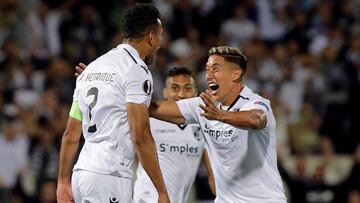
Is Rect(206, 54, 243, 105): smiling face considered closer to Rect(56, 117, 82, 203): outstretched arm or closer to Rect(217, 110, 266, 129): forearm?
Rect(217, 110, 266, 129): forearm

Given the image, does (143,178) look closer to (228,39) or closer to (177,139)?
(177,139)

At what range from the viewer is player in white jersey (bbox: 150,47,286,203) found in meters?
7.89

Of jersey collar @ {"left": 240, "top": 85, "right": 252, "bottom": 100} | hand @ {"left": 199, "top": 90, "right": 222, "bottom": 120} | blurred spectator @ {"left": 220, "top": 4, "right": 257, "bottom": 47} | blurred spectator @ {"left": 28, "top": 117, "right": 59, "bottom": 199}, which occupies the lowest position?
blurred spectator @ {"left": 28, "top": 117, "right": 59, "bottom": 199}

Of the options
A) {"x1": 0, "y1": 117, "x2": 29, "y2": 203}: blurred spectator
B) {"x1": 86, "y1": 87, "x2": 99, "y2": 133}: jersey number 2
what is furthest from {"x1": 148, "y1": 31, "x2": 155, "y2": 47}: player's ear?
{"x1": 0, "y1": 117, "x2": 29, "y2": 203}: blurred spectator

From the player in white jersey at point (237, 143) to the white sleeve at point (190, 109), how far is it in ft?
0.37

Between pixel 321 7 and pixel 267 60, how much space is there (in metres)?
1.60

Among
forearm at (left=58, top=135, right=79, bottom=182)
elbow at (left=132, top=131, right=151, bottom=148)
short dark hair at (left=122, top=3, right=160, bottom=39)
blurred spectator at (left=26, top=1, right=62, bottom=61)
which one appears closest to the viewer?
elbow at (left=132, top=131, right=151, bottom=148)

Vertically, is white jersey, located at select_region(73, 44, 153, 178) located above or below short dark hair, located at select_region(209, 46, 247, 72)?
below

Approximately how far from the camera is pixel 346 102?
50.5 ft

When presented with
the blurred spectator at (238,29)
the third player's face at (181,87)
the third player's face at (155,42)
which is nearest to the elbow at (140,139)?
the third player's face at (155,42)

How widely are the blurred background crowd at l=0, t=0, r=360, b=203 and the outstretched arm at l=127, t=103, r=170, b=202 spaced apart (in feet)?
20.7

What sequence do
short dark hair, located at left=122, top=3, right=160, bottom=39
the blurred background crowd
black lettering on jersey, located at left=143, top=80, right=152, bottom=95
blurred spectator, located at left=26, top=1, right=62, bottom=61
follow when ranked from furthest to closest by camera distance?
blurred spectator, located at left=26, top=1, right=62, bottom=61 → the blurred background crowd → short dark hair, located at left=122, top=3, right=160, bottom=39 → black lettering on jersey, located at left=143, top=80, right=152, bottom=95

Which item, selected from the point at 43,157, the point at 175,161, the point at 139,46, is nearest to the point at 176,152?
the point at 175,161

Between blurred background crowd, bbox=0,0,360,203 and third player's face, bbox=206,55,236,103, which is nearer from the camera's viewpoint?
third player's face, bbox=206,55,236,103
